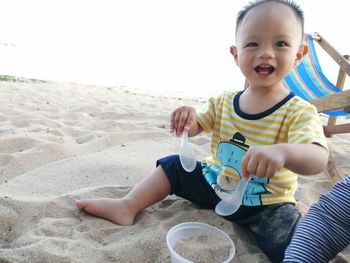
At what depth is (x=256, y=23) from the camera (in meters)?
1.24

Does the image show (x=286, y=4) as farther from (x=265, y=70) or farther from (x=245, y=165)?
(x=245, y=165)

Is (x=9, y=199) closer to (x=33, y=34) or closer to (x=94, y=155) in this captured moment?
(x=94, y=155)

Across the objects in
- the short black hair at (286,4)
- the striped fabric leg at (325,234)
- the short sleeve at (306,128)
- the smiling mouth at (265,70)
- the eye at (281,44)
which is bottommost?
the striped fabric leg at (325,234)

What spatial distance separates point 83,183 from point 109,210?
1.20 ft

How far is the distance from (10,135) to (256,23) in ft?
5.02

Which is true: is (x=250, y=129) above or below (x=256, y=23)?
below

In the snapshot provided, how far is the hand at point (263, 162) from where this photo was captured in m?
0.92

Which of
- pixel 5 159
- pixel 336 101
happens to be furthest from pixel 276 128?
pixel 5 159

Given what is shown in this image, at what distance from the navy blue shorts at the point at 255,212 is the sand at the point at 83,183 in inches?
1.5

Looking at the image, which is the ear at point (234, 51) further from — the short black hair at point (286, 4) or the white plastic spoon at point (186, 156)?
the white plastic spoon at point (186, 156)

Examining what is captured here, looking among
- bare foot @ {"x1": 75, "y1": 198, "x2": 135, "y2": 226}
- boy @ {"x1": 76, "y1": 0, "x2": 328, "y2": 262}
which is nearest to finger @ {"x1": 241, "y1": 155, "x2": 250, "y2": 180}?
boy @ {"x1": 76, "y1": 0, "x2": 328, "y2": 262}

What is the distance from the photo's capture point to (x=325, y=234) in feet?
3.30

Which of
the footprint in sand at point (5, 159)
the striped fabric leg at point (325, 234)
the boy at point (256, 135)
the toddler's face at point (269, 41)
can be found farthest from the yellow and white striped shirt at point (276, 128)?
the footprint in sand at point (5, 159)

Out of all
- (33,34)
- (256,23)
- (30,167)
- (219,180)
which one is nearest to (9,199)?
(30,167)
